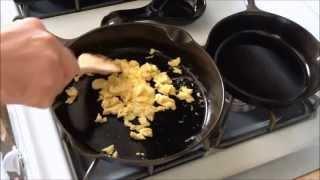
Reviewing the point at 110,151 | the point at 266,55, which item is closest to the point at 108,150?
the point at 110,151

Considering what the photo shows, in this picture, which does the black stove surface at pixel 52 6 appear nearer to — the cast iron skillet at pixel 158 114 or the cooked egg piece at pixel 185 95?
the cast iron skillet at pixel 158 114

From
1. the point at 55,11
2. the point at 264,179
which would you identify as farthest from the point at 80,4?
the point at 264,179

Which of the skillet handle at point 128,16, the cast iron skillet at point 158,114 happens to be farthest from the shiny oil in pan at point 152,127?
the skillet handle at point 128,16

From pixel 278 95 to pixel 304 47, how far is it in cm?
11

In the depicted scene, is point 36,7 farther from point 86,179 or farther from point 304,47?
point 304,47

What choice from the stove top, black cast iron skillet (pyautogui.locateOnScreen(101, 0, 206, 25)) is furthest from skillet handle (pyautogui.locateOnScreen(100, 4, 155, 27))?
the stove top

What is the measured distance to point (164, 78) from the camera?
683 millimetres

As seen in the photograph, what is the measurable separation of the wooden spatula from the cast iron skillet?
0.08ft

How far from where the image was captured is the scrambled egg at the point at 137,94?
64 cm

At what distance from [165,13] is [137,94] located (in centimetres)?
16

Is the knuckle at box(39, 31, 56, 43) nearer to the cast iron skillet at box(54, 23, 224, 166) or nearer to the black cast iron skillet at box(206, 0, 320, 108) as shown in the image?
the cast iron skillet at box(54, 23, 224, 166)

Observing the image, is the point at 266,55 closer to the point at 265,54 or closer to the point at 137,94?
the point at 265,54

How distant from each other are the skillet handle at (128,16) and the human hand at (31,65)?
178 mm

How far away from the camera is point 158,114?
0.65 metres
